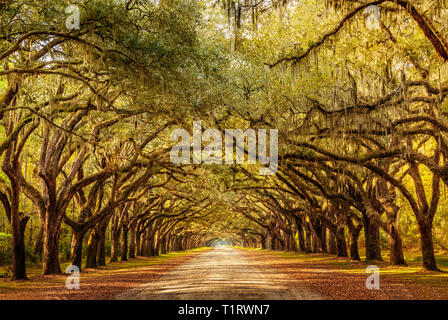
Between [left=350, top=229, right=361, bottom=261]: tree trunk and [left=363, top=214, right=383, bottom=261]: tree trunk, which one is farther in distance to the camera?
[left=350, top=229, right=361, bottom=261]: tree trunk

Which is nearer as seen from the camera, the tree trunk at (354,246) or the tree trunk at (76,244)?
the tree trunk at (76,244)

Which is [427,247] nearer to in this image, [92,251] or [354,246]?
[354,246]

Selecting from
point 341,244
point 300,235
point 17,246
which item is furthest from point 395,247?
point 300,235

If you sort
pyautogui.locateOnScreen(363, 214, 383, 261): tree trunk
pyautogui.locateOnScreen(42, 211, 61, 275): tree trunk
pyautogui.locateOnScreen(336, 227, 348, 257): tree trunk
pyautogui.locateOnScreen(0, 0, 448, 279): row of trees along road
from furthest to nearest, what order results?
pyautogui.locateOnScreen(336, 227, 348, 257): tree trunk, pyautogui.locateOnScreen(363, 214, 383, 261): tree trunk, pyautogui.locateOnScreen(42, 211, 61, 275): tree trunk, pyautogui.locateOnScreen(0, 0, 448, 279): row of trees along road

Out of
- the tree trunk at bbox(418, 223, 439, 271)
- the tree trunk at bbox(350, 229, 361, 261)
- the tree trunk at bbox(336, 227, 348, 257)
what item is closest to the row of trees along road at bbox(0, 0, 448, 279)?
the tree trunk at bbox(418, 223, 439, 271)

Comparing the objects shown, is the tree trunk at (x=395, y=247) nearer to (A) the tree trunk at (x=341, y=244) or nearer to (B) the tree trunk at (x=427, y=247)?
(B) the tree trunk at (x=427, y=247)

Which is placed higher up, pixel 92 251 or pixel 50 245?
pixel 50 245

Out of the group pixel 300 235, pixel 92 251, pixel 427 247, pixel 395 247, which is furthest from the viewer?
pixel 300 235

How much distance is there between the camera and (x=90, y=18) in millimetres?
10031

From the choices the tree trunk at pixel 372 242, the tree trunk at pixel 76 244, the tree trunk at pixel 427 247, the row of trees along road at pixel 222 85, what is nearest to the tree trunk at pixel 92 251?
the row of trees along road at pixel 222 85

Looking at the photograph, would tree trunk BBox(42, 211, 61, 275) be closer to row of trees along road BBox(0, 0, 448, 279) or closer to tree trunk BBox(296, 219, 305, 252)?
row of trees along road BBox(0, 0, 448, 279)

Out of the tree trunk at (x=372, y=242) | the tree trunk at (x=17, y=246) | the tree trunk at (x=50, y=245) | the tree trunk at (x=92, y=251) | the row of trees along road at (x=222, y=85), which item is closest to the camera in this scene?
the row of trees along road at (x=222, y=85)
